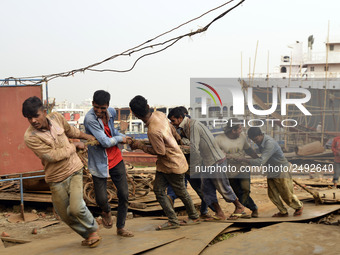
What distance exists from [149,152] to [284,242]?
1975mm

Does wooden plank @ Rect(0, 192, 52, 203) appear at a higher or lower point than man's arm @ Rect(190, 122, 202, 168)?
lower

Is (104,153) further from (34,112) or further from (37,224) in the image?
(37,224)

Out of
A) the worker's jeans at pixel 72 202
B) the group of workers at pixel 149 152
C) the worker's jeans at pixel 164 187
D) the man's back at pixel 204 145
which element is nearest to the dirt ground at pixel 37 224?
the group of workers at pixel 149 152

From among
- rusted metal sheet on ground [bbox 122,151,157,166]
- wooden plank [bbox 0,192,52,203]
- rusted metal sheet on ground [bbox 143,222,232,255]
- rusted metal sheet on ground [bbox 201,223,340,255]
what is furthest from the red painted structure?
rusted metal sheet on ground [bbox 122,151,157,166]

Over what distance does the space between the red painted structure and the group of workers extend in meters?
3.57

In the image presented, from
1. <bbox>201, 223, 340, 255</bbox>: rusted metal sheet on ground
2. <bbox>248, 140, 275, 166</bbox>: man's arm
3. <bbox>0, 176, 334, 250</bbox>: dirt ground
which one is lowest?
<bbox>0, 176, 334, 250</bbox>: dirt ground

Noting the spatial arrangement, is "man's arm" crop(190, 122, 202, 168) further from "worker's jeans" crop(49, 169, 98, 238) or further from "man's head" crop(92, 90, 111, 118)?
"worker's jeans" crop(49, 169, 98, 238)

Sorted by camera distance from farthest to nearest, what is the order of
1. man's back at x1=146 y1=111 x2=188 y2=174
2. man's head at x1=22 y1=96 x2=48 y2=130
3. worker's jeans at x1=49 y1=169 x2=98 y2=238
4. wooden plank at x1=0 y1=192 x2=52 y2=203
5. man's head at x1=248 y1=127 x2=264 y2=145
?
wooden plank at x1=0 y1=192 x2=52 y2=203
man's head at x1=248 y1=127 x2=264 y2=145
man's back at x1=146 y1=111 x2=188 y2=174
worker's jeans at x1=49 y1=169 x2=98 y2=238
man's head at x1=22 y1=96 x2=48 y2=130

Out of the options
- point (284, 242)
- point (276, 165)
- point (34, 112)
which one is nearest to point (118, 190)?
point (34, 112)

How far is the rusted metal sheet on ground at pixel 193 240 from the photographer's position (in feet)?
14.1

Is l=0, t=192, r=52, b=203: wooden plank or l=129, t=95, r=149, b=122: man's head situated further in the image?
l=0, t=192, r=52, b=203: wooden plank

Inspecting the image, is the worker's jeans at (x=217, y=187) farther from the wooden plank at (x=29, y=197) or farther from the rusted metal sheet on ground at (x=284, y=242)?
the wooden plank at (x=29, y=197)

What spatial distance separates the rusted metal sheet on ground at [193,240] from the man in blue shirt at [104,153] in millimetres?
700

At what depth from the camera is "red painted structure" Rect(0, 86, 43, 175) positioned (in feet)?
27.4
